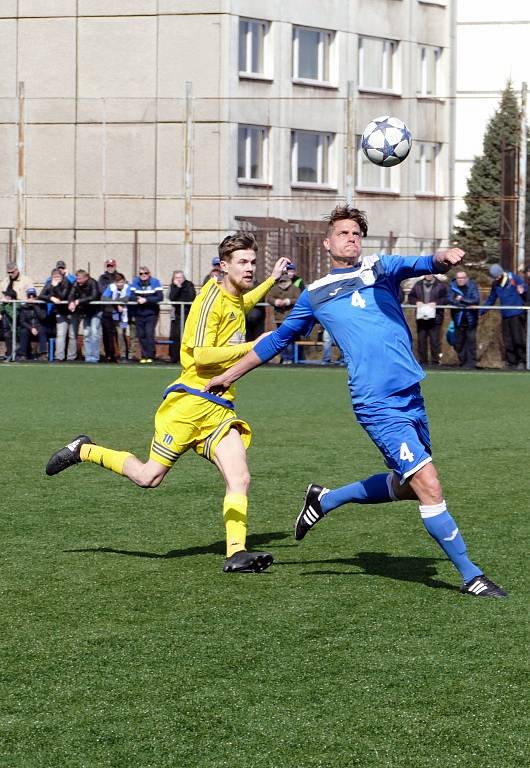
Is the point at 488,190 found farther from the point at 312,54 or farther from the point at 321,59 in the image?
the point at 312,54

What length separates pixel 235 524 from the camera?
296 inches

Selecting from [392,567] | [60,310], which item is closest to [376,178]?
[60,310]

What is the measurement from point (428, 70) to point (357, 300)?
36.4 metres

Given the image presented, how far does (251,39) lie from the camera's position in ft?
123

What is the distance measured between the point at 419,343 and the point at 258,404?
25.4 feet

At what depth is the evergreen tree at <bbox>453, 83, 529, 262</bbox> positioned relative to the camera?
1231 inches

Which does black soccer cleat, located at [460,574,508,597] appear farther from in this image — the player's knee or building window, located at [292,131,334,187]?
building window, located at [292,131,334,187]

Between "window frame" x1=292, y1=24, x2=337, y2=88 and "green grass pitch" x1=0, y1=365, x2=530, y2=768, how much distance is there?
2859cm

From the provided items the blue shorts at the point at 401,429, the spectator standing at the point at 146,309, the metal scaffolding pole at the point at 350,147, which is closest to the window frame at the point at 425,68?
the metal scaffolding pole at the point at 350,147

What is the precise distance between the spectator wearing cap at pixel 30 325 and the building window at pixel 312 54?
15934mm

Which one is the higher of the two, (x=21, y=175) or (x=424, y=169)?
(x=424, y=169)

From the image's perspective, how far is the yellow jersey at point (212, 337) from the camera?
7.49 m

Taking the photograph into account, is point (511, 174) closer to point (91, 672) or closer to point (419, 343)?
point (419, 343)

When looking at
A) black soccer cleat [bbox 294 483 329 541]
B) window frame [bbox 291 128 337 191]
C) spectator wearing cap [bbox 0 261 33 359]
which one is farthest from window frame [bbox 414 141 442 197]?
black soccer cleat [bbox 294 483 329 541]
